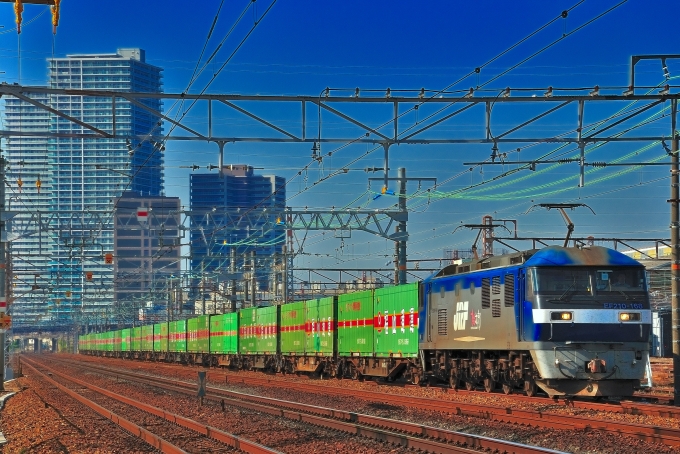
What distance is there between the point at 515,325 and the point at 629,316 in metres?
2.47

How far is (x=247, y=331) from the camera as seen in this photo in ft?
175

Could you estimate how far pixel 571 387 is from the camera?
2238cm

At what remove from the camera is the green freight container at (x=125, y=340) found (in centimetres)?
9716

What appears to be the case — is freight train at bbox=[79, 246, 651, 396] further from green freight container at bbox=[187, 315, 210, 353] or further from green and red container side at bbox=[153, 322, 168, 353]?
green and red container side at bbox=[153, 322, 168, 353]

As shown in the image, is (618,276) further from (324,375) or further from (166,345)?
(166,345)

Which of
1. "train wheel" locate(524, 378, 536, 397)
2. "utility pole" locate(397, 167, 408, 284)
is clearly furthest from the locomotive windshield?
"utility pole" locate(397, 167, 408, 284)

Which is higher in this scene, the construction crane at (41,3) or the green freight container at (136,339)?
the construction crane at (41,3)

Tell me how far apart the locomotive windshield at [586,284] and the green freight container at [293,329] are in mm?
21538

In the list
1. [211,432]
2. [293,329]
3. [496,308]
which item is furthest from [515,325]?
[293,329]

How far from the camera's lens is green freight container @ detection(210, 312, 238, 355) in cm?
5647

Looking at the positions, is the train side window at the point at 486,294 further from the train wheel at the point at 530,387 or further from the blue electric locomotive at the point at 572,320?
the train wheel at the point at 530,387

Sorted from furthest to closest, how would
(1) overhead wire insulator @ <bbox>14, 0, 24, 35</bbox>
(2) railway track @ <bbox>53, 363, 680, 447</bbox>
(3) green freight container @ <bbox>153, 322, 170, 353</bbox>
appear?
(3) green freight container @ <bbox>153, 322, 170, 353</bbox> → (2) railway track @ <bbox>53, 363, 680, 447</bbox> → (1) overhead wire insulator @ <bbox>14, 0, 24, 35</bbox>

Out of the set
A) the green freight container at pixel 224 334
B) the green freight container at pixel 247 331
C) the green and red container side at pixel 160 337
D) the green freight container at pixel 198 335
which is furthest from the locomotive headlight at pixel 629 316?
the green and red container side at pixel 160 337

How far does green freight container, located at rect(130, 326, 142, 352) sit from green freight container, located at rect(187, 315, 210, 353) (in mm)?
22252
